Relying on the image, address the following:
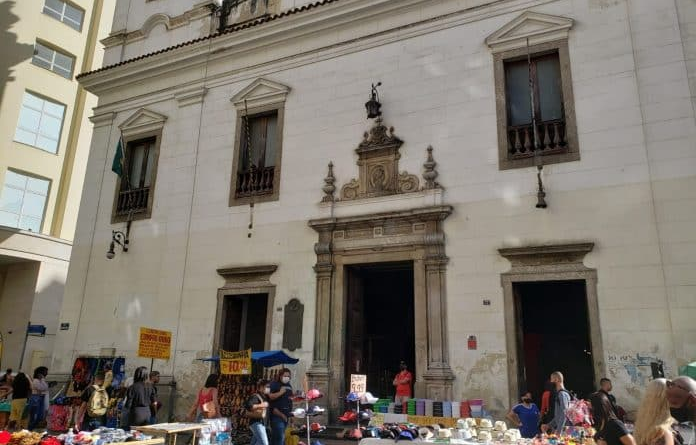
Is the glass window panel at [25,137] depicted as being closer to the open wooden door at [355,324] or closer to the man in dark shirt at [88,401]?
the man in dark shirt at [88,401]

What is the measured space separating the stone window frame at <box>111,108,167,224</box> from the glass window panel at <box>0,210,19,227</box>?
7628mm

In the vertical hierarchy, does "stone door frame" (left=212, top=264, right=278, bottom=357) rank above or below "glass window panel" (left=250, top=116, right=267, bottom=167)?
below

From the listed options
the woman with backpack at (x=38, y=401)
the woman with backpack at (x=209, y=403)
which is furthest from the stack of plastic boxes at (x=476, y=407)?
the woman with backpack at (x=38, y=401)

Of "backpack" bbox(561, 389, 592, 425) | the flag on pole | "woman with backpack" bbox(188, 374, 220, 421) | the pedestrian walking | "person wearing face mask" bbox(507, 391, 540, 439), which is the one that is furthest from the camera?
the flag on pole

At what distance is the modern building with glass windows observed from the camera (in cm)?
2112

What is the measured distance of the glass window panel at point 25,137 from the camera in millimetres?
21516

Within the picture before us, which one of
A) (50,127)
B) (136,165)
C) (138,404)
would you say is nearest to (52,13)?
(50,127)

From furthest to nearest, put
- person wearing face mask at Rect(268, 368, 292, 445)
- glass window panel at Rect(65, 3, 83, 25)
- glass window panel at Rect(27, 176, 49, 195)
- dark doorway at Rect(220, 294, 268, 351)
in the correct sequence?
glass window panel at Rect(65, 3, 83, 25) → glass window panel at Rect(27, 176, 49, 195) → dark doorway at Rect(220, 294, 268, 351) → person wearing face mask at Rect(268, 368, 292, 445)

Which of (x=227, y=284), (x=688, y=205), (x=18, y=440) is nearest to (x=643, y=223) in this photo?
(x=688, y=205)

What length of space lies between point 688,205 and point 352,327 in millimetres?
7205

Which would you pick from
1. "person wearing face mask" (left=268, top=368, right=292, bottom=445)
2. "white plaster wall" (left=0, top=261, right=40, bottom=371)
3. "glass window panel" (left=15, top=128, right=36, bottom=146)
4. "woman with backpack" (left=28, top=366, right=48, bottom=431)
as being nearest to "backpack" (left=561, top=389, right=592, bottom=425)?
"person wearing face mask" (left=268, top=368, right=292, bottom=445)

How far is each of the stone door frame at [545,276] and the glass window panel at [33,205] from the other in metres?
19.6

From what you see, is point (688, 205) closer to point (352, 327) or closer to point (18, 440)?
point (352, 327)

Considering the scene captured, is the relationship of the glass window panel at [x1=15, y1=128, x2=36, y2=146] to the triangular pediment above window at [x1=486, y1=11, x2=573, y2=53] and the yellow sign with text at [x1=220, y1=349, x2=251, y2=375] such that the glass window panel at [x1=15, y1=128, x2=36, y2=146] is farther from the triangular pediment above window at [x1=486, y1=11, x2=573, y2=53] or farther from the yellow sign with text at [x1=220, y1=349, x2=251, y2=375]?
the triangular pediment above window at [x1=486, y1=11, x2=573, y2=53]
